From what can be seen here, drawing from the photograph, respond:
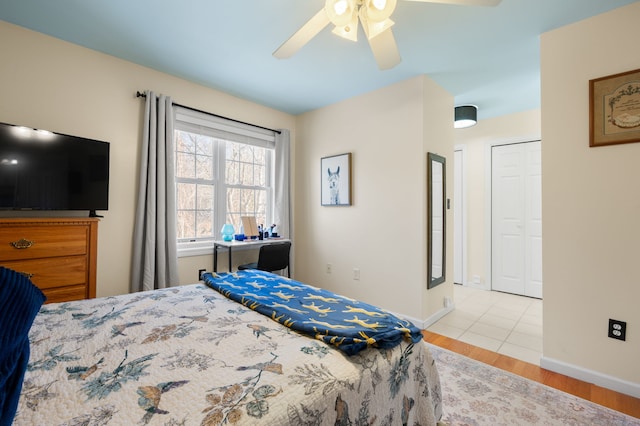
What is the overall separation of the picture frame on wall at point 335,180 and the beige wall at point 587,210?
183cm

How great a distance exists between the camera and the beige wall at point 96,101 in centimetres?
208

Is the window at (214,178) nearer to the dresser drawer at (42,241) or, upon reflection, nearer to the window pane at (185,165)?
the window pane at (185,165)

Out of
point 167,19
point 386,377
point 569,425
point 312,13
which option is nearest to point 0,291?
point 386,377

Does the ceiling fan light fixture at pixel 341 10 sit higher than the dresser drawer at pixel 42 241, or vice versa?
the ceiling fan light fixture at pixel 341 10

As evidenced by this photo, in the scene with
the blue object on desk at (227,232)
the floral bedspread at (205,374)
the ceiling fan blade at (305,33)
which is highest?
the ceiling fan blade at (305,33)

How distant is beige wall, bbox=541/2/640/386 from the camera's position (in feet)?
5.78

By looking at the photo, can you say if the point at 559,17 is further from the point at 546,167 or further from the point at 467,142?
the point at 467,142

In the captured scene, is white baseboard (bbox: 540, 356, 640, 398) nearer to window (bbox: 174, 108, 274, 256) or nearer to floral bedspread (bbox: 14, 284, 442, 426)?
floral bedspread (bbox: 14, 284, 442, 426)

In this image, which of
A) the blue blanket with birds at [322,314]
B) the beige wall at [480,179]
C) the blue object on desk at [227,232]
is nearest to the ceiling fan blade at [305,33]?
the blue blanket with birds at [322,314]

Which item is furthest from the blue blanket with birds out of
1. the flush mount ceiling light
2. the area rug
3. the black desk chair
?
the flush mount ceiling light

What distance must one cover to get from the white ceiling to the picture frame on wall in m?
0.80

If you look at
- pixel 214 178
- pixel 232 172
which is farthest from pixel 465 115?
pixel 214 178

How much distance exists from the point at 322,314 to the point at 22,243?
76.9 inches

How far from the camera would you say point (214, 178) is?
3.28 metres
